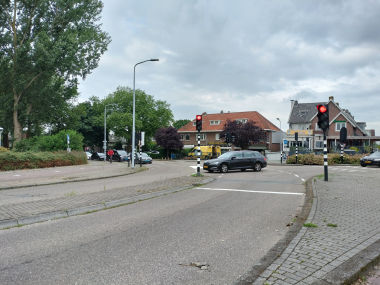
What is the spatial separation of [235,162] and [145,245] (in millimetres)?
16521

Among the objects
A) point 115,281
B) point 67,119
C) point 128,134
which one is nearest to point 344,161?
point 115,281

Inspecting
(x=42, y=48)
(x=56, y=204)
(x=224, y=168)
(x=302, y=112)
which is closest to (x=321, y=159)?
(x=224, y=168)

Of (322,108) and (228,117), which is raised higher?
(228,117)

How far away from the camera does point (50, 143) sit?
29.5 m

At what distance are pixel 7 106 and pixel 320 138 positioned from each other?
50.3 meters

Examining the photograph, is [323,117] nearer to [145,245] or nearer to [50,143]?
[145,245]

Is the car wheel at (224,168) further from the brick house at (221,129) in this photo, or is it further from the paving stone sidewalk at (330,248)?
the brick house at (221,129)

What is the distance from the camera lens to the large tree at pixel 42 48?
26.4 m

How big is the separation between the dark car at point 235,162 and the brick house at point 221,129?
38.5 meters

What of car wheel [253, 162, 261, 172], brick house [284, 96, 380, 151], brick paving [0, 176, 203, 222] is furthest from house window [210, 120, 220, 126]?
brick paving [0, 176, 203, 222]

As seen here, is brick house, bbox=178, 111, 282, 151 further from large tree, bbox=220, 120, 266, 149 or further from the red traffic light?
the red traffic light

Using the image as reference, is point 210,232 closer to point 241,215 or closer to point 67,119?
point 241,215

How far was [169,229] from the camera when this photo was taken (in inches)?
227

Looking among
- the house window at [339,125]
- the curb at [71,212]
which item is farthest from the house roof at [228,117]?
the curb at [71,212]
